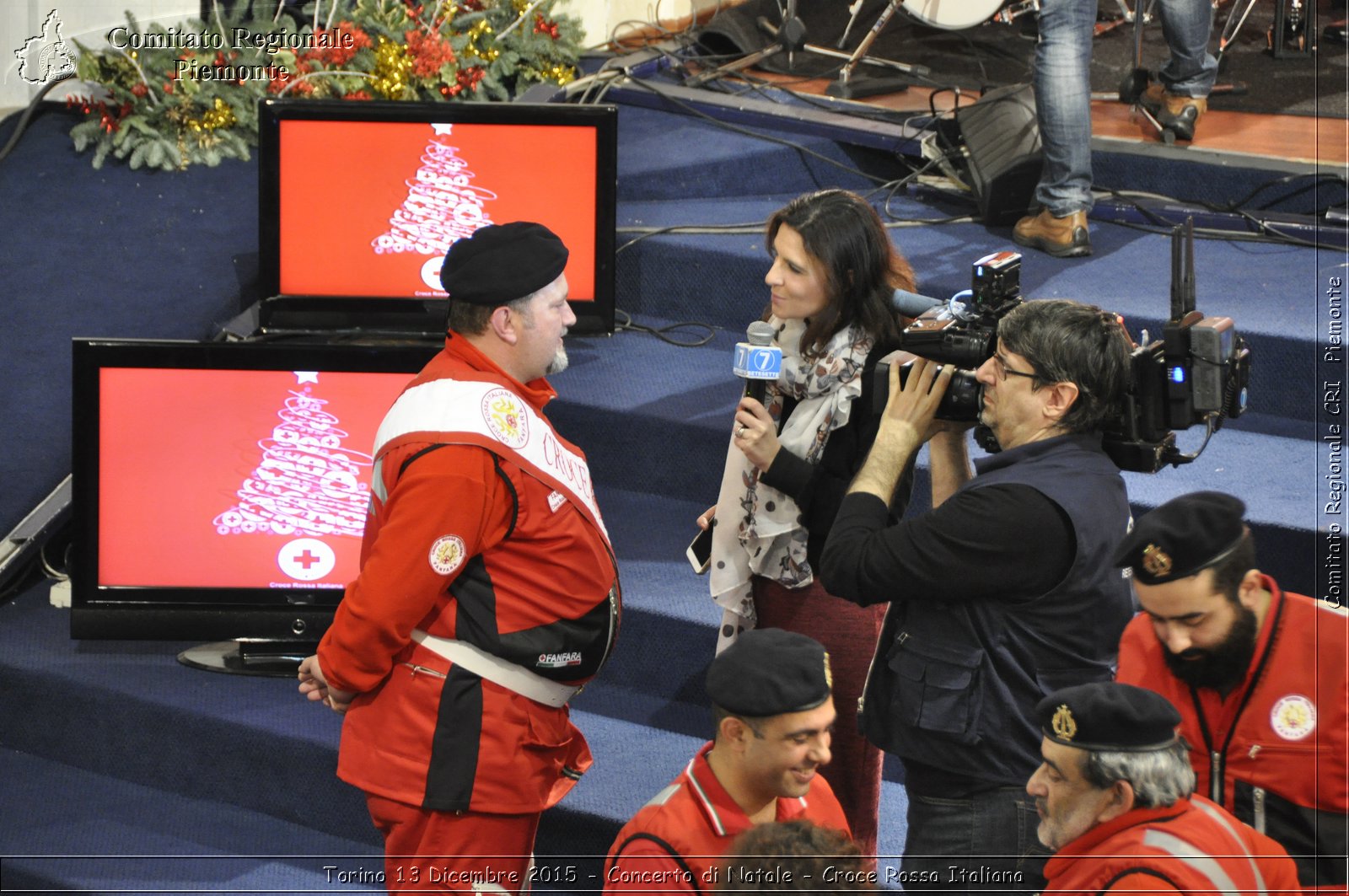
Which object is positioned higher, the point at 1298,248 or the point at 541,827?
the point at 1298,248

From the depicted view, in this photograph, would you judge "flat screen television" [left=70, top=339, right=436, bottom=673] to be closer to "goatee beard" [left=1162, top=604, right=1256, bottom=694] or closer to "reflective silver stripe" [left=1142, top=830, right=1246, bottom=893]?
"goatee beard" [left=1162, top=604, right=1256, bottom=694]

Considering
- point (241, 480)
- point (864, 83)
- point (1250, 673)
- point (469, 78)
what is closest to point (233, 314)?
point (241, 480)

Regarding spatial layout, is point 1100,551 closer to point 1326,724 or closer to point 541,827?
point 1326,724

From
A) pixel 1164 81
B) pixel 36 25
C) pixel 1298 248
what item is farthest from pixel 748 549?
pixel 36 25

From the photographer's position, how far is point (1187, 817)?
85.3 inches

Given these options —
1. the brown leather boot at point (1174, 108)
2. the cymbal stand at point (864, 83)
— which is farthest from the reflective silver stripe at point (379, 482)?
the cymbal stand at point (864, 83)

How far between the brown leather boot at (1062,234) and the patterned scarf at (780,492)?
2272 millimetres

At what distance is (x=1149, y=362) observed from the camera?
2547 mm

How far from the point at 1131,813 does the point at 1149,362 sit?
0.78m

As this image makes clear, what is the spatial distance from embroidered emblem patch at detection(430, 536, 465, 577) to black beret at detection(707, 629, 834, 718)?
1.60ft

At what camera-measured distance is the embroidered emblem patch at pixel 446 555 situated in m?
2.58

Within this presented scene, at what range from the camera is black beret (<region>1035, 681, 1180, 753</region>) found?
2195 mm

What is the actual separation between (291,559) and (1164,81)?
151 inches

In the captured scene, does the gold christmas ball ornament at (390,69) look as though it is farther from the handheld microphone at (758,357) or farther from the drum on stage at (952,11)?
the handheld microphone at (758,357)
